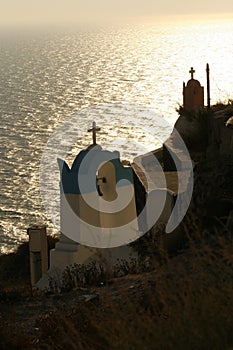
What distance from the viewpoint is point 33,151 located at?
178 feet

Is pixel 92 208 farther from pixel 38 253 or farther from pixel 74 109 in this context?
pixel 74 109

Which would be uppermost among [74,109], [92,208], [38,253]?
[74,109]

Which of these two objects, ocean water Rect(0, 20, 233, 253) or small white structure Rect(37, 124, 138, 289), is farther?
ocean water Rect(0, 20, 233, 253)

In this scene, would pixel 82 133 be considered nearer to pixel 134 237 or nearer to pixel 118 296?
pixel 134 237

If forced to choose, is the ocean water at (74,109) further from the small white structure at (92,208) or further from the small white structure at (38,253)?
the small white structure at (92,208)

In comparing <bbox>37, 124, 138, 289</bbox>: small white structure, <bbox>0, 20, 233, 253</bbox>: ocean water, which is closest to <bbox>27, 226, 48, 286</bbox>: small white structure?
<bbox>37, 124, 138, 289</bbox>: small white structure

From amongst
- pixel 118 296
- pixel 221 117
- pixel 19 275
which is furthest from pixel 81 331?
pixel 19 275

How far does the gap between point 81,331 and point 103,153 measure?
19.5 ft

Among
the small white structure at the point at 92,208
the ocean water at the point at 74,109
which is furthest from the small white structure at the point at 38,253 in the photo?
the ocean water at the point at 74,109

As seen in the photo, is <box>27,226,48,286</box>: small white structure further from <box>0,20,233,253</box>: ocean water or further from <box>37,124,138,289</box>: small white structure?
<box>0,20,233,253</box>: ocean water

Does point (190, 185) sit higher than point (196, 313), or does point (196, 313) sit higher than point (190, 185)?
point (190, 185)

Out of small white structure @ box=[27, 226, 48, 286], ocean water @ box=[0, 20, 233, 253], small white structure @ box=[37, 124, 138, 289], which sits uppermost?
ocean water @ box=[0, 20, 233, 253]

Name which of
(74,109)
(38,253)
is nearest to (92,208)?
(38,253)

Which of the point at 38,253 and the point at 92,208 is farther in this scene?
the point at 38,253
